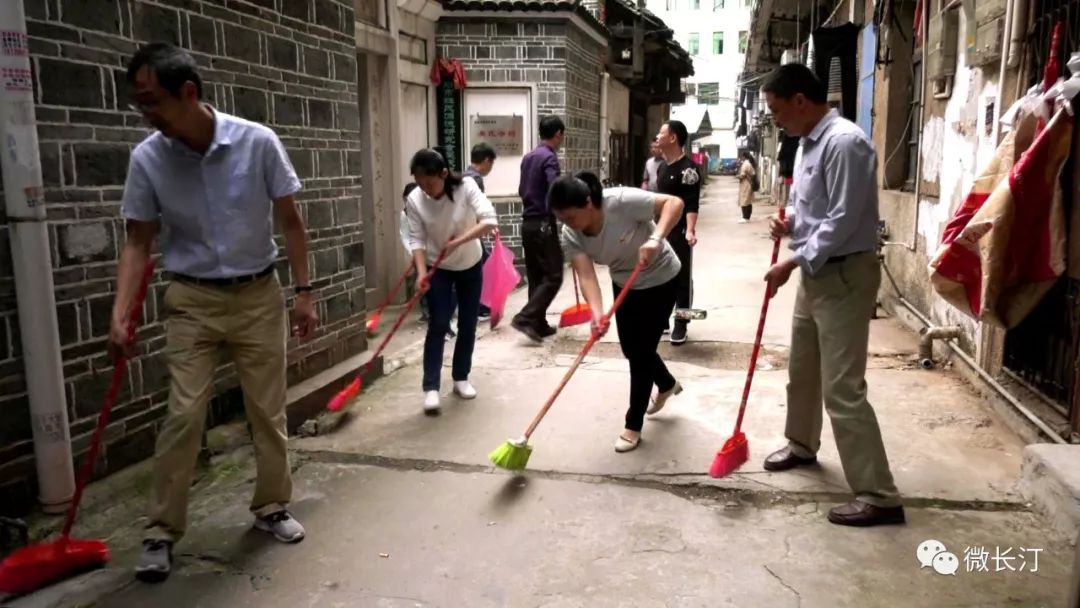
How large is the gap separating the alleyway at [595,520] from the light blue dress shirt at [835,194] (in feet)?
3.79

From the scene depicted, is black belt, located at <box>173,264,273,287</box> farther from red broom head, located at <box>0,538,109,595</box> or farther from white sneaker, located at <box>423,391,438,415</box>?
white sneaker, located at <box>423,391,438,415</box>

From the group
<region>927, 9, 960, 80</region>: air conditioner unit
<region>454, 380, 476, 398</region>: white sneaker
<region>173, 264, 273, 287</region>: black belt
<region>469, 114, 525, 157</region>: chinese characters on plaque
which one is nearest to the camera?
<region>173, 264, 273, 287</region>: black belt

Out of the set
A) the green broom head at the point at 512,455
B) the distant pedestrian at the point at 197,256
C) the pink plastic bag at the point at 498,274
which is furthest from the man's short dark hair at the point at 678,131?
the distant pedestrian at the point at 197,256

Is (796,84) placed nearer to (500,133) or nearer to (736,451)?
(736,451)

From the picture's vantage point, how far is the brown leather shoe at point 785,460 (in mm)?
3832

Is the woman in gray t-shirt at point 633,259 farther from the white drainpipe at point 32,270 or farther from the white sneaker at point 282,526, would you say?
the white drainpipe at point 32,270

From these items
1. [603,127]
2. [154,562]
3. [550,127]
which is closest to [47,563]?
[154,562]

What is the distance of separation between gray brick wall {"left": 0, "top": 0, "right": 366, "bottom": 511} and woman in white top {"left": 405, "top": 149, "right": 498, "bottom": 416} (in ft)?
2.37

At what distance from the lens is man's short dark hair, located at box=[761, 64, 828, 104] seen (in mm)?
3355

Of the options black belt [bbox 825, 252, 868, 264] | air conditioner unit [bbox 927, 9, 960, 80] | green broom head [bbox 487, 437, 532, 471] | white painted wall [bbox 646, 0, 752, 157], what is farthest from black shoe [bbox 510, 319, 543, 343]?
white painted wall [bbox 646, 0, 752, 157]

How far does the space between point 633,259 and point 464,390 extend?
1612 mm

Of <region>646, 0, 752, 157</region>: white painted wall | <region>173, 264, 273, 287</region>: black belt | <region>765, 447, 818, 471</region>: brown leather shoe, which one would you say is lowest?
<region>765, 447, 818, 471</region>: brown leather shoe

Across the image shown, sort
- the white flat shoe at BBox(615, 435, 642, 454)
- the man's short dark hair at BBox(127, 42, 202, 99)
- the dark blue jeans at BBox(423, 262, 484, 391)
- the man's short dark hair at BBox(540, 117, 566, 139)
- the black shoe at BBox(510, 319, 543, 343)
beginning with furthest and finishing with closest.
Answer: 1. the man's short dark hair at BBox(540, 117, 566, 139)
2. the black shoe at BBox(510, 319, 543, 343)
3. the dark blue jeans at BBox(423, 262, 484, 391)
4. the white flat shoe at BBox(615, 435, 642, 454)
5. the man's short dark hair at BBox(127, 42, 202, 99)

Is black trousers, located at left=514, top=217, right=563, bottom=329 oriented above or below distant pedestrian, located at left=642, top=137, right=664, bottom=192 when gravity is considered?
below
